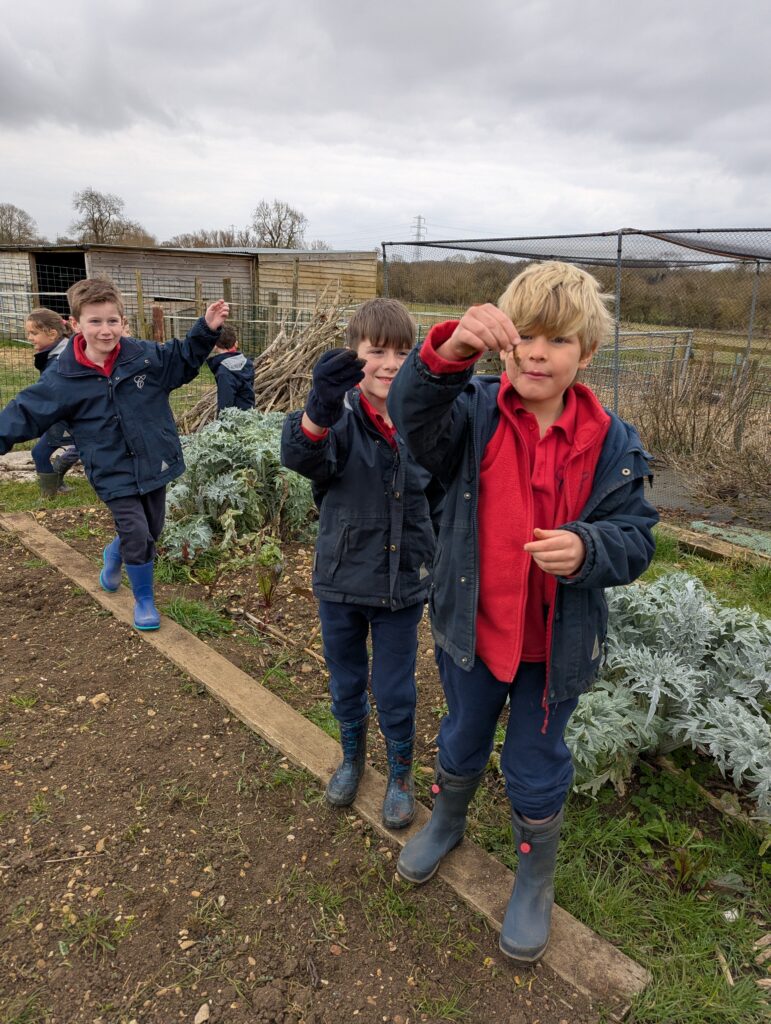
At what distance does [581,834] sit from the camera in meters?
2.25

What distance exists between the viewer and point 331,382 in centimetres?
175

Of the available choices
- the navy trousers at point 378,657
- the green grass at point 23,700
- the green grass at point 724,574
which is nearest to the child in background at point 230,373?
the green grass at point 23,700

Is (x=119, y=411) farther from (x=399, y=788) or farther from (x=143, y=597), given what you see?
(x=399, y=788)

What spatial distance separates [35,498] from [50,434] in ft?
2.15

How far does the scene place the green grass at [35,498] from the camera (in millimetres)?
5695

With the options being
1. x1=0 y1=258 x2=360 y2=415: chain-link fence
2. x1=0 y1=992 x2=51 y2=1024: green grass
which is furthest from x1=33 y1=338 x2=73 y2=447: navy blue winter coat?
x1=0 y1=258 x2=360 y2=415: chain-link fence

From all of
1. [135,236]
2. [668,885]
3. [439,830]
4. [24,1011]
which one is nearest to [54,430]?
[24,1011]

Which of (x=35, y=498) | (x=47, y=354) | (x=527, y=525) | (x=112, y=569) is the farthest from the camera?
(x=35, y=498)

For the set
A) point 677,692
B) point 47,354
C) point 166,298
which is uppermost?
point 166,298

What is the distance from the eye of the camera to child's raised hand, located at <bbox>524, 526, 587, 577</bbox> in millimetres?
1414

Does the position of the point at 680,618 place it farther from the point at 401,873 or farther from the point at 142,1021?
the point at 142,1021

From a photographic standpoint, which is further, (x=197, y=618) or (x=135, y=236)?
(x=135, y=236)

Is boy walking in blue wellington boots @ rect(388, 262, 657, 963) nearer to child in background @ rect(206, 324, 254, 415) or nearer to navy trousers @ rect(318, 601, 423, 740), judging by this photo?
navy trousers @ rect(318, 601, 423, 740)

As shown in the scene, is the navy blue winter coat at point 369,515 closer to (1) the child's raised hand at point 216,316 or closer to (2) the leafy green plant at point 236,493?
(1) the child's raised hand at point 216,316
